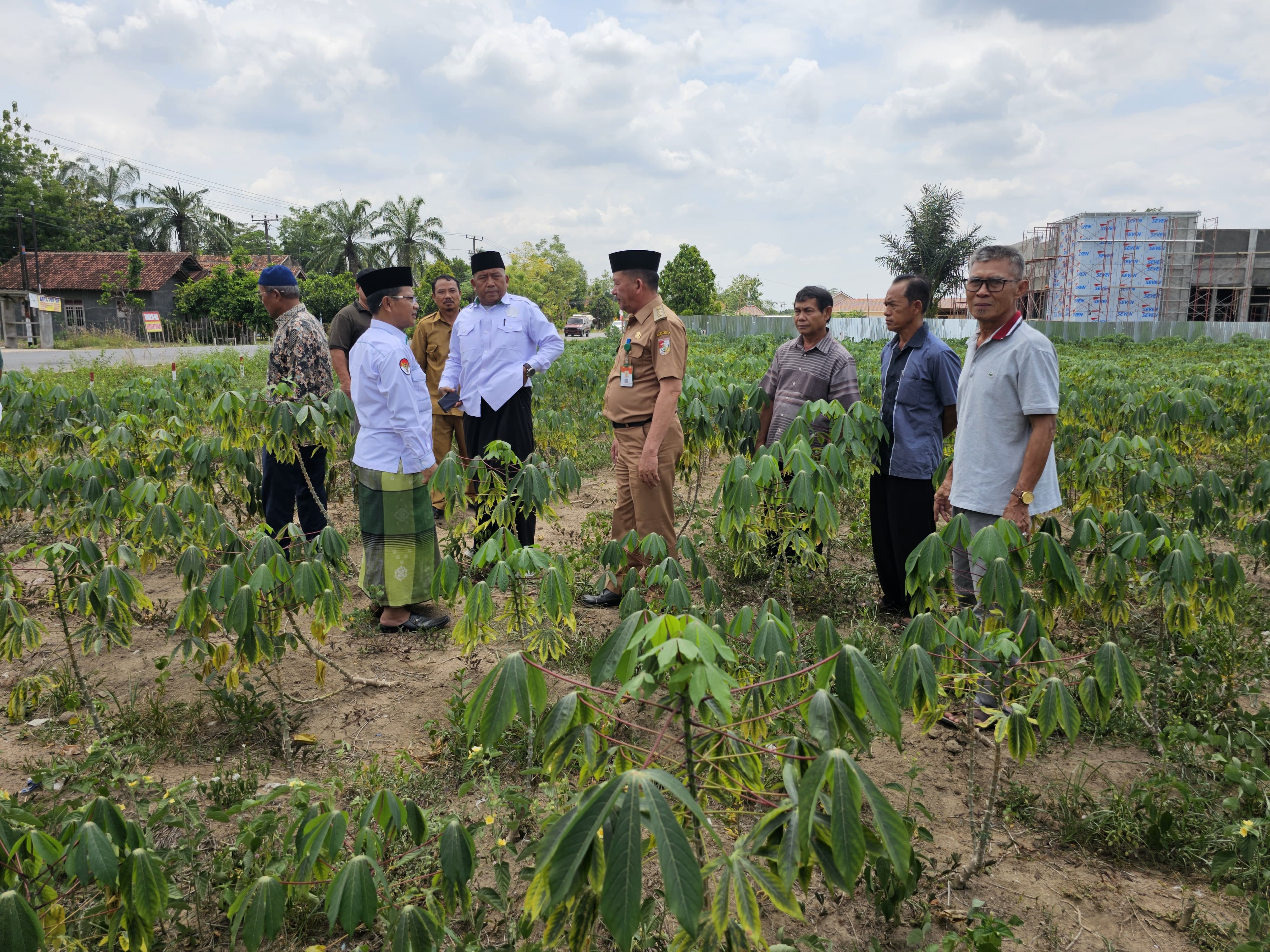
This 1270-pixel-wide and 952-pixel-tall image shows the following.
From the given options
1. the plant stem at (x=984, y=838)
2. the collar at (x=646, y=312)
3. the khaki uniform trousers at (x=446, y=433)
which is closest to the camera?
the plant stem at (x=984, y=838)

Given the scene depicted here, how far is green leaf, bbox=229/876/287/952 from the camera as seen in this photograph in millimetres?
1310

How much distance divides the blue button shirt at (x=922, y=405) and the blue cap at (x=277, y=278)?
10.5ft

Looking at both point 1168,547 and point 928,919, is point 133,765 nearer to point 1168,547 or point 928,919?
point 928,919

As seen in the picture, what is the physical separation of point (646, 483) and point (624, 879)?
2790mm

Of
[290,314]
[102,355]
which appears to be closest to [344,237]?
[102,355]

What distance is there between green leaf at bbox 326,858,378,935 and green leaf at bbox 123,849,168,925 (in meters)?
0.30

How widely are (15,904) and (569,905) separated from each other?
780 mm

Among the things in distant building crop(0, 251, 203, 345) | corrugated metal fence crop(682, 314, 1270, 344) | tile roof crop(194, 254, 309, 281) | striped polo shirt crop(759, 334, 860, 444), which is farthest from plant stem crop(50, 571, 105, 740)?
distant building crop(0, 251, 203, 345)

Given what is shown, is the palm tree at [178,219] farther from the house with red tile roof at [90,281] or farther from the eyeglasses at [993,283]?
the eyeglasses at [993,283]

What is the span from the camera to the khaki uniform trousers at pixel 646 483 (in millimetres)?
3676

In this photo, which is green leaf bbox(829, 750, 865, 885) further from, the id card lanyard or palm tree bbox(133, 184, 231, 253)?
palm tree bbox(133, 184, 231, 253)

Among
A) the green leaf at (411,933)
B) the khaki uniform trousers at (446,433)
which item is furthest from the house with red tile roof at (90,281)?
the green leaf at (411,933)

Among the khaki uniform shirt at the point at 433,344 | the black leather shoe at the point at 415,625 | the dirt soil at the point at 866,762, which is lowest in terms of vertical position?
the dirt soil at the point at 866,762

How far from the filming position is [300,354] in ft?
13.6
